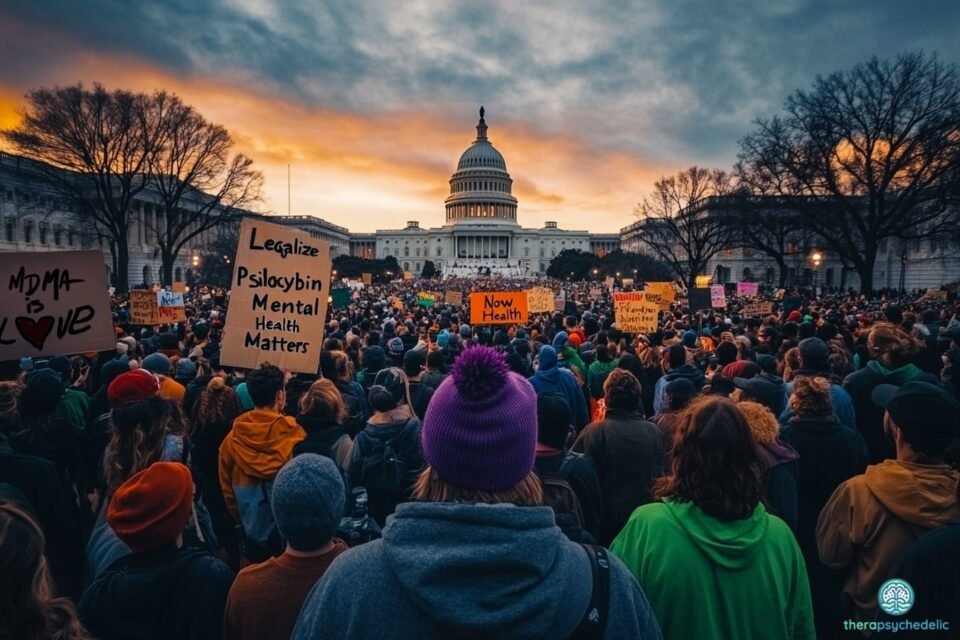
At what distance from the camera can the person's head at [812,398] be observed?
4148mm

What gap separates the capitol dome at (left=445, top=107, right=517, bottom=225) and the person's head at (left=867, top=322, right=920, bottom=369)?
12912 centimetres

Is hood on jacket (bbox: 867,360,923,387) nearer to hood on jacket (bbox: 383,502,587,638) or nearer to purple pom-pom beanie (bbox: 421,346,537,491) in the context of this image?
purple pom-pom beanie (bbox: 421,346,537,491)

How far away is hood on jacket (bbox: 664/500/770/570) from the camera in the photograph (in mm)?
2162

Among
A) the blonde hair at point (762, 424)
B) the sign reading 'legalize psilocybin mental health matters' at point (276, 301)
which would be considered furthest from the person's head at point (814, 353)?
the sign reading 'legalize psilocybin mental health matters' at point (276, 301)

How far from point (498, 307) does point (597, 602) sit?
36.4ft

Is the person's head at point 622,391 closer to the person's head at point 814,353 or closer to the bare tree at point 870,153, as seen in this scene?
the person's head at point 814,353

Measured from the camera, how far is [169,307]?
14.7 m

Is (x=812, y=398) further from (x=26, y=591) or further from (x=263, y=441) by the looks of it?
(x=26, y=591)

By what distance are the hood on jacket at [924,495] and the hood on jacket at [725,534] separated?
1.08 meters

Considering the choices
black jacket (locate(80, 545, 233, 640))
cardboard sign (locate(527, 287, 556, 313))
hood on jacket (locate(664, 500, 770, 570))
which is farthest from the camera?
cardboard sign (locate(527, 287, 556, 313))

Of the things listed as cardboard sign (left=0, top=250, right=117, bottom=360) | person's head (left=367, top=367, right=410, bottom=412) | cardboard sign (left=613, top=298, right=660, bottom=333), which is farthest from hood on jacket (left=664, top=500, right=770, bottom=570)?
cardboard sign (left=613, top=298, right=660, bottom=333)

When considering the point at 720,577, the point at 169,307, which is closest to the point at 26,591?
the point at 720,577

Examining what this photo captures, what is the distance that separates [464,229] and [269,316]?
127m

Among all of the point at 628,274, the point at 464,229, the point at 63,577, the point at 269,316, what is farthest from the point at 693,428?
the point at 464,229
